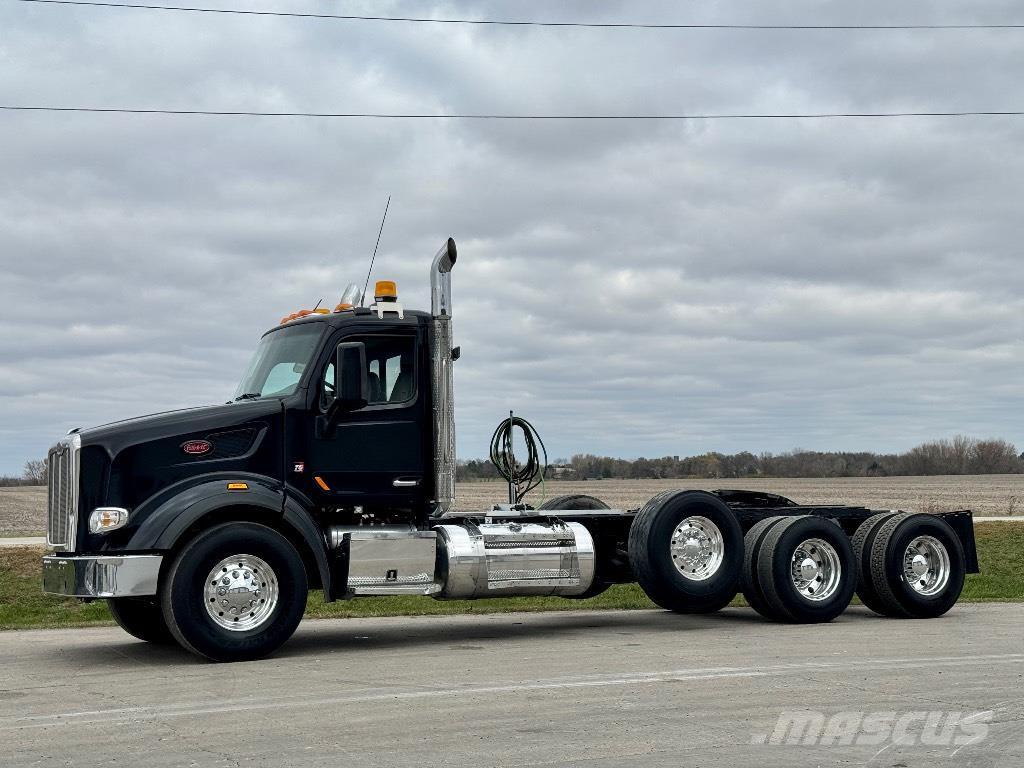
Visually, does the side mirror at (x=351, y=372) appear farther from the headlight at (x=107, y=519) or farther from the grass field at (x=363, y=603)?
the grass field at (x=363, y=603)

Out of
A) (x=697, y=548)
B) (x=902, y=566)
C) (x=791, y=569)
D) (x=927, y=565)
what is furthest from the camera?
(x=927, y=565)

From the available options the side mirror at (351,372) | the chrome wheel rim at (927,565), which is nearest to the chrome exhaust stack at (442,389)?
the side mirror at (351,372)

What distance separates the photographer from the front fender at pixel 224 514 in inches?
A: 425

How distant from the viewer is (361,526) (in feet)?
40.0

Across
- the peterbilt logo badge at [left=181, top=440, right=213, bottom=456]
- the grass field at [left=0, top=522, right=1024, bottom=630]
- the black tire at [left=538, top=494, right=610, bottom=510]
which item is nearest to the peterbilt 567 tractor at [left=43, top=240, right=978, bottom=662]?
the peterbilt logo badge at [left=181, top=440, right=213, bottom=456]

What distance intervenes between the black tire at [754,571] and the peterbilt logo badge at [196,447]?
5.93 meters

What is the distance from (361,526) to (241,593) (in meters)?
1.55

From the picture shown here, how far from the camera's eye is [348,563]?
11.7m

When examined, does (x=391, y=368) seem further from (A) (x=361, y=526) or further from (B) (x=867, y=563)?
(B) (x=867, y=563)

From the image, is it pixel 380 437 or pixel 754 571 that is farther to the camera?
pixel 754 571

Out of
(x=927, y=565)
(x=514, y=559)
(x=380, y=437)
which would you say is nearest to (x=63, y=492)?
(x=380, y=437)

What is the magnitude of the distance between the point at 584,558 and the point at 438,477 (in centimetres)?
178

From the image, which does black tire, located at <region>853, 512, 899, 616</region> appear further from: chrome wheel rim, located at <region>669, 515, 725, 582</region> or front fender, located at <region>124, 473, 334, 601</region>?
front fender, located at <region>124, 473, 334, 601</region>

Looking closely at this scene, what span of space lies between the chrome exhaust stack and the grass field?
3629 millimetres
